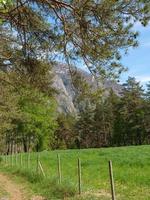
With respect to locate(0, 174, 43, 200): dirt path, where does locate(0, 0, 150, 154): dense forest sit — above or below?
above

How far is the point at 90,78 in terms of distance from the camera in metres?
13.5

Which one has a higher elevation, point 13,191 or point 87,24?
point 87,24

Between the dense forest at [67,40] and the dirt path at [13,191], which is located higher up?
the dense forest at [67,40]

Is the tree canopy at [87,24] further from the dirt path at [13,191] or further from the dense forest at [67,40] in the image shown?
the dirt path at [13,191]

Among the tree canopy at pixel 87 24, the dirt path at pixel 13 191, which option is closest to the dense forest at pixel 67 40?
the tree canopy at pixel 87 24

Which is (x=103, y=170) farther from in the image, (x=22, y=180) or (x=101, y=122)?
(x=101, y=122)

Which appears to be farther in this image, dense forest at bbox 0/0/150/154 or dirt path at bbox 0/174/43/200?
dirt path at bbox 0/174/43/200

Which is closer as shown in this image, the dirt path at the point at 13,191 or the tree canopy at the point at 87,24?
the tree canopy at the point at 87,24

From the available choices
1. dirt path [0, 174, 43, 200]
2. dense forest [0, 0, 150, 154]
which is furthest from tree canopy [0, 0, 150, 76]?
dirt path [0, 174, 43, 200]

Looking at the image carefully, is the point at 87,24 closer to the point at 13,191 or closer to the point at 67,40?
the point at 67,40

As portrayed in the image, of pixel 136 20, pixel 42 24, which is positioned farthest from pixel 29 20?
pixel 136 20

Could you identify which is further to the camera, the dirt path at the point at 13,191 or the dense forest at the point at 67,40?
the dirt path at the point at 13,191

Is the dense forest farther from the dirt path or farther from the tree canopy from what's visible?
the dirt path

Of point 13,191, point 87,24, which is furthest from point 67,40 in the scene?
point 13,191
